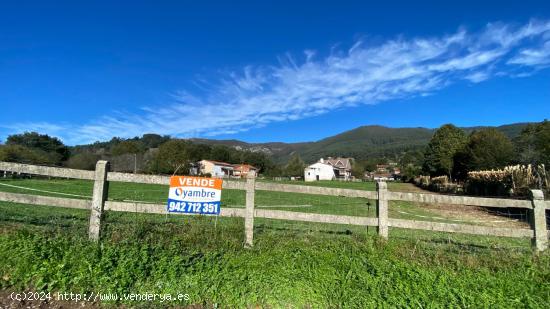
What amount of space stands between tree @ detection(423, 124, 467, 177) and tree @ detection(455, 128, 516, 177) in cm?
685

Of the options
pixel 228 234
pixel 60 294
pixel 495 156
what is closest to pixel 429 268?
pixel 228 234

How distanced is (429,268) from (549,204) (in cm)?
360

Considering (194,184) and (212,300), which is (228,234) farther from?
(212,300)

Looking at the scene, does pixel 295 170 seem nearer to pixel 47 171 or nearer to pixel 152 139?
pixel 152 139

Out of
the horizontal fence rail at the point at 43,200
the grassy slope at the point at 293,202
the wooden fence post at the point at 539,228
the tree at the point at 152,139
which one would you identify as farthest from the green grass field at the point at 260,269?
the tree at the point at 152,139

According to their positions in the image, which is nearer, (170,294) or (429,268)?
(170,294)

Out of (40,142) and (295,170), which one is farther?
(295,170)

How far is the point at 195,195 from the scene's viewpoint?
20.5 feet

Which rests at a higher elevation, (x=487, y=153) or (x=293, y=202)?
(x=487, y=153)

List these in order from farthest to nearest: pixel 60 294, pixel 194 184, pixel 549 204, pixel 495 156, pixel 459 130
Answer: pixel 459 130 → pixel 495 156 → pixel 549 204 → pixel 194 184 → pixel 60 294

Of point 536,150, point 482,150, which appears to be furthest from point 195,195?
point 482,150

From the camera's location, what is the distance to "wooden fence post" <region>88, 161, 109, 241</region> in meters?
5.84

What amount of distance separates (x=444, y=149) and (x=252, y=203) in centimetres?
6847

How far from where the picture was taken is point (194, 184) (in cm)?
627
